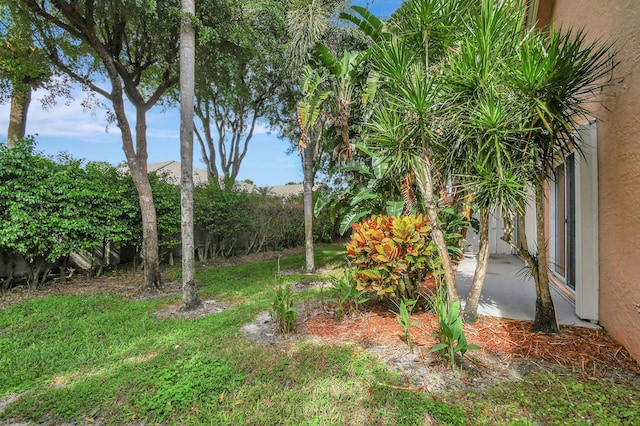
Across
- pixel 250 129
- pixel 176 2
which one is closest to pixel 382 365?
pixel 176 2

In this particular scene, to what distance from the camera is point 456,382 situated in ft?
9.53

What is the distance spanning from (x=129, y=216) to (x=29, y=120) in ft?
22.5

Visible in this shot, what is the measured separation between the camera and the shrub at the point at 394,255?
421 cm

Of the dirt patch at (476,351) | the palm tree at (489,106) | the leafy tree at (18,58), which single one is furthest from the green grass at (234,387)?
the leafy tree at (18,58)

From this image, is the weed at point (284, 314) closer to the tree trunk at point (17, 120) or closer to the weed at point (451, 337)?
the weed at point (451, 337)

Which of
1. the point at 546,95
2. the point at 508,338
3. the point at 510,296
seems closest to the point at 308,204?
the point at 510,296

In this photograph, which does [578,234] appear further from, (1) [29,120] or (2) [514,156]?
(1) [29,120]

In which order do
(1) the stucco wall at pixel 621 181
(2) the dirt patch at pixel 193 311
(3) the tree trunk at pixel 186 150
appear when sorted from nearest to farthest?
(1) the stucco wall at pixel 621 181 < (2) the dirt patch at pixel 193 311 < (3) the tree trunk at pixel 186 150

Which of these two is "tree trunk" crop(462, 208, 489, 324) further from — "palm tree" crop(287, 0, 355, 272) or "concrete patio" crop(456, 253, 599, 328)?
"palm tree" crop(287, 0, 355, 272)

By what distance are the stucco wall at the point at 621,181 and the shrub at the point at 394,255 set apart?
1878mm

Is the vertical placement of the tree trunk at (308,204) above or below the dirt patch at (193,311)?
above

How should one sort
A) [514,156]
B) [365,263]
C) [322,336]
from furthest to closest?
[365,263]
[322,336]
[514,156]

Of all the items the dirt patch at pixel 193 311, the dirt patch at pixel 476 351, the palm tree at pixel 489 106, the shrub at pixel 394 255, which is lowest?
the dirt patch at pixel 193 311

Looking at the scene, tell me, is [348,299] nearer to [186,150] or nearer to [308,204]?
[186,150]
